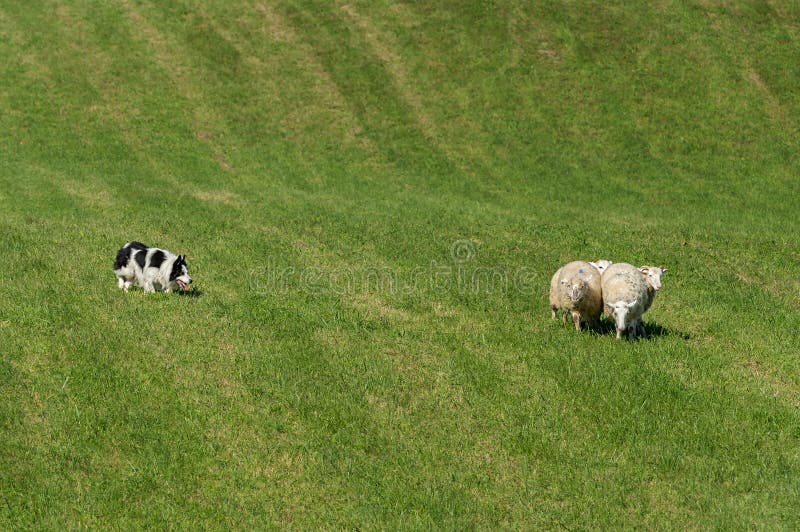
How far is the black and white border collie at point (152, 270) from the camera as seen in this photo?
18.5 metres

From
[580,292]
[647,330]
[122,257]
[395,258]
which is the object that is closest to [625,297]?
[580,292]

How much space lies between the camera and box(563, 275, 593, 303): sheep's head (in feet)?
53.0

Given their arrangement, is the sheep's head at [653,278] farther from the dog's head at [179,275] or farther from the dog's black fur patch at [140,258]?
the dog's black fur patch at [140,258]

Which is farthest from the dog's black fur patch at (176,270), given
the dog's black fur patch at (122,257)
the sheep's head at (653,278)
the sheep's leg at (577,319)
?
the sheep's head at (653,278)

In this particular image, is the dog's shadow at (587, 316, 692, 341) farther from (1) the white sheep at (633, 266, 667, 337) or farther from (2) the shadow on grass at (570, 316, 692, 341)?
(1) the white sheep at (633, 266, 667, 337)

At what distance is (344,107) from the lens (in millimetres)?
47125

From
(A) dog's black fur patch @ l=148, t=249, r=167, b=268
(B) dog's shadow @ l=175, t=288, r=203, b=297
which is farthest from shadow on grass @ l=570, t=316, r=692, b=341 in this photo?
(A) dog's black fur patch @ l=148, t=249, r=167, b=268

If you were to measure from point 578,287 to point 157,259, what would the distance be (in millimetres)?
9756

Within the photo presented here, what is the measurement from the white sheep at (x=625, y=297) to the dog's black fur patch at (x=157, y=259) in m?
10.2

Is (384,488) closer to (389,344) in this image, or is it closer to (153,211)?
(389,344)

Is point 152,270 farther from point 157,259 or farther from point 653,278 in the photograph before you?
point 653,278

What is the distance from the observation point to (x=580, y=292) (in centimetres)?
1616

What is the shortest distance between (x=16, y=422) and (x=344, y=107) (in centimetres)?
3694

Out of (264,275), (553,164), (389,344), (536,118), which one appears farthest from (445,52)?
(389,344)
